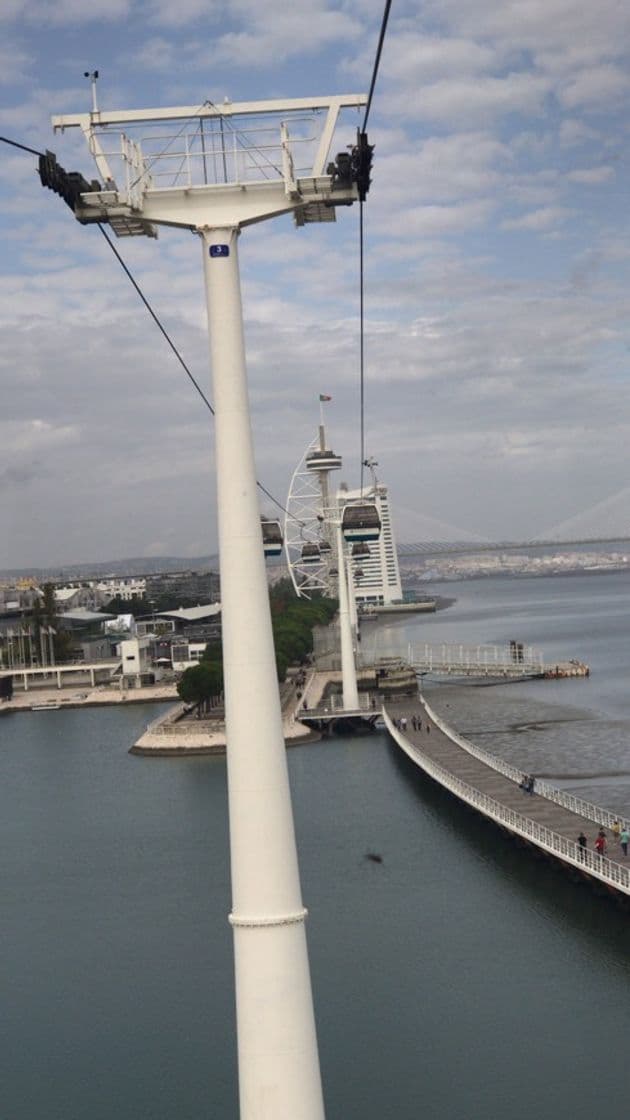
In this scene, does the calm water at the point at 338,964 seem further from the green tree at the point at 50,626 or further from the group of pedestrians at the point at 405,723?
the green tree at the point at 50,626

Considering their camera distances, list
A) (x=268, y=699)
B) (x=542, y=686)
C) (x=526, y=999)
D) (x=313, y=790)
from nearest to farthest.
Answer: (x=268, y=699) → (x=526, y=999) → (x=313, y=790) → (x=542, y=686)

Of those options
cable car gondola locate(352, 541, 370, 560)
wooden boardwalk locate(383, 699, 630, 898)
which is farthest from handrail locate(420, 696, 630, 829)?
cable car gondola locate(352, 541, 370, 560)

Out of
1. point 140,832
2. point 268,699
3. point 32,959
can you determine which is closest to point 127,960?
point 32,959

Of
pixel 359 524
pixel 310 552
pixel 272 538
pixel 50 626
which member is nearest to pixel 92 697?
pixel 310 552

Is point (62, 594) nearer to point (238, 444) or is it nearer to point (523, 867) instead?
point (523, 867)

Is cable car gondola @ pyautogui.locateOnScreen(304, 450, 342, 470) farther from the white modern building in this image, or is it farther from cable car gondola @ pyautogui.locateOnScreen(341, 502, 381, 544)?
the white modern building
